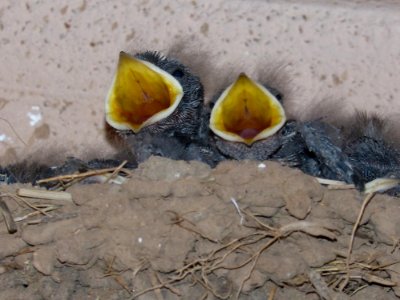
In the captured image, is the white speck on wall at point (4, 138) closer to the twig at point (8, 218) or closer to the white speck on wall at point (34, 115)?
the white speck on wall at point (34, 115)

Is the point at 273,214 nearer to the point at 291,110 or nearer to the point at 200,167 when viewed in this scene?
the point at 200,167

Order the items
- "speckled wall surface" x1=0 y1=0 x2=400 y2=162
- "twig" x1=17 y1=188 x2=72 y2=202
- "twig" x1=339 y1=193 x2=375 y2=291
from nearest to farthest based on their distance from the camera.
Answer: "twig" x1=339 y1=193 x2=375 y2=291
"twig" x1=17 y1=188 x2=72 y2=202
"speckled wall surface" x1=0 y1=0 x2=400 y2=162

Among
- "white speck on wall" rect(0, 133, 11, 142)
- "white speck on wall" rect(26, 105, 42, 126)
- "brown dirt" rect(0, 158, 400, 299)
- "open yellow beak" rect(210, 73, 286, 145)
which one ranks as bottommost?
"white speck on wall" rect(0, 133, 11, 142)

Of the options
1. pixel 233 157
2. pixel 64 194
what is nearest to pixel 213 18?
pixel 233 157

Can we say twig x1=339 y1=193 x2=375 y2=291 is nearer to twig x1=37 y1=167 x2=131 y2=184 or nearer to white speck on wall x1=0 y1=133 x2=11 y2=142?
twig x1=37 y1=167 x2=131 y2=184

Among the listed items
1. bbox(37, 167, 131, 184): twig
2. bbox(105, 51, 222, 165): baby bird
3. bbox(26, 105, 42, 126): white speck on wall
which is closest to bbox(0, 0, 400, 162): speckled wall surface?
bbox(26, 105, 42, 126): white speck on wall

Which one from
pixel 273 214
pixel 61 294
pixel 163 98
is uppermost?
pixel 163 98

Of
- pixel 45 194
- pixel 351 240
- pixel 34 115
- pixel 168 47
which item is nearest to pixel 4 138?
pixel 34 115
